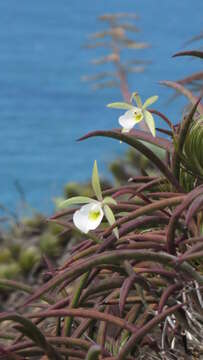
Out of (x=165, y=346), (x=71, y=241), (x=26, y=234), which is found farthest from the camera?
(x=26, y=234)

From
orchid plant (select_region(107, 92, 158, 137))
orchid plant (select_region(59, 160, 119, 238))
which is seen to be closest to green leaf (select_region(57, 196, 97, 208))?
orchid plant (select_region(59, 160, 119, 238))

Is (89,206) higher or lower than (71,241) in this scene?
higher

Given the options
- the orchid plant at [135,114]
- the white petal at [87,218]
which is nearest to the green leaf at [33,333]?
the white petal at [87,218]

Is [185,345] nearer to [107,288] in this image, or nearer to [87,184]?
[107,288]

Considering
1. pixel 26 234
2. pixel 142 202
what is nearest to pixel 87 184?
pixel 26 234

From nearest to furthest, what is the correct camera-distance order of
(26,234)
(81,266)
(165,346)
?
(81,266) < (165,346) < (26,234)

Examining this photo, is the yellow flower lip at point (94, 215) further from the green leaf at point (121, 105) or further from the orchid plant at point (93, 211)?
the green leaf at point (121, 105)

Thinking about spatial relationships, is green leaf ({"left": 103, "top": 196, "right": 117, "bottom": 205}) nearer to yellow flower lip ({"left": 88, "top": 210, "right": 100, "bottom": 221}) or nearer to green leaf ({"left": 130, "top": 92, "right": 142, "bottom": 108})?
yellow flower lip ({"left": 88, "top": 210, "right": 100, "bottom": 221})
